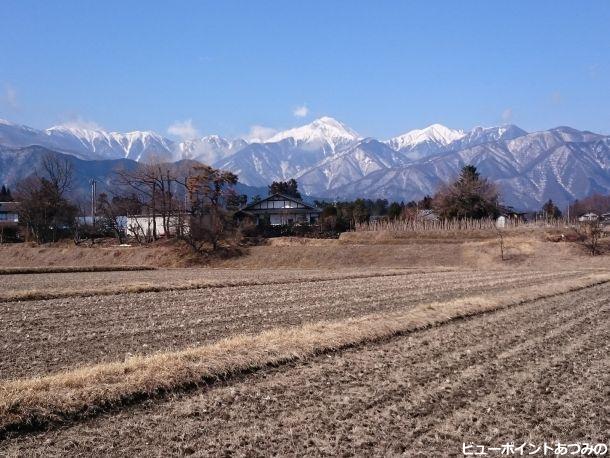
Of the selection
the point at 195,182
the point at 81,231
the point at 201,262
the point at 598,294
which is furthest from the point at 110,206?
the point at 598,294

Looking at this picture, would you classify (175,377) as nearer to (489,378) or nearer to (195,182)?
(489,378)

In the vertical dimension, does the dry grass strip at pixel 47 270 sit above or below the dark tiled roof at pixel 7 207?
below

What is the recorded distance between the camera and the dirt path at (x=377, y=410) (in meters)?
6.27

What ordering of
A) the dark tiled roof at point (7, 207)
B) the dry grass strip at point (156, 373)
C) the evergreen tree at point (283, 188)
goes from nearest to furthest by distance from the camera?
the dry grass strip at point (156, 373) → the dark tiled roof at point (7, 207) → the evergreen tree at point (283, 188)

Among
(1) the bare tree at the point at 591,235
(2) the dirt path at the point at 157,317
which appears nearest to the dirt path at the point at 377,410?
(2) the dirt path at the point at 157,317

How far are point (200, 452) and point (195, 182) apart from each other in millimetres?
66350

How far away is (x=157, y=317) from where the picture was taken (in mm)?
15781

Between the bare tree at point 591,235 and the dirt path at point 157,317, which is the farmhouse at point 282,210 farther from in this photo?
the dirt path at point 157,317

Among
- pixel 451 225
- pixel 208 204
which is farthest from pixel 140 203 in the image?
pixel 451 225

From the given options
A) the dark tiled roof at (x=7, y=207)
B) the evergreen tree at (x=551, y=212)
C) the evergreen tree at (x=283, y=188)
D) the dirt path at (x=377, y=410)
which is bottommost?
the dirt path at (x=377, y=410)

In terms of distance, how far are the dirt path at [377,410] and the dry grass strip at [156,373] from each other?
315mm

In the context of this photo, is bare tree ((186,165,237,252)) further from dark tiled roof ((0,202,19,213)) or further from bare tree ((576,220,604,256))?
dark tiled roof ((0,202,19,213))

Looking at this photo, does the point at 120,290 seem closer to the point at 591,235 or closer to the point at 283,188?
the point at 591,235

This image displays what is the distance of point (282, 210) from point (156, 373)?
77.5 metres
